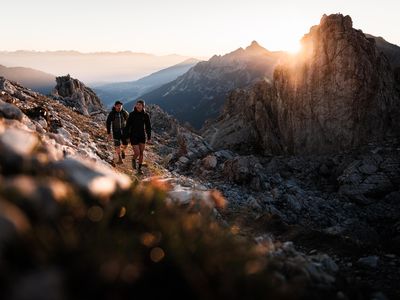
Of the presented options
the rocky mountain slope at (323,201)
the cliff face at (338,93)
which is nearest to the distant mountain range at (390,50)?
the cliff face at (338,93)

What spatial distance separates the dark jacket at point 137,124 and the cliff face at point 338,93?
75.6 ft

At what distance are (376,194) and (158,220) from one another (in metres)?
23.6

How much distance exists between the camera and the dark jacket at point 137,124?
51.2 feet

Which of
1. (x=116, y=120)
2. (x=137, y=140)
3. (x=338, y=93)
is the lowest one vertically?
(x=137, y=140)

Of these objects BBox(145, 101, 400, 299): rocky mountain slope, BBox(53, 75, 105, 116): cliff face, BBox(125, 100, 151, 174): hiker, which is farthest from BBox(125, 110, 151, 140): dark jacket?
BBox(53, 75, 105, 116): cliff face

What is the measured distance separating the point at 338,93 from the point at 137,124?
952 inches

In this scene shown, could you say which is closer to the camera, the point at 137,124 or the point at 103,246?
the point at 103,246

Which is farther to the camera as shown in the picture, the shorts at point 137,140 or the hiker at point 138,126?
the shorts at point 137,140

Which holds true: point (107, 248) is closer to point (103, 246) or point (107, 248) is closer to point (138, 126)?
point (103, 246)

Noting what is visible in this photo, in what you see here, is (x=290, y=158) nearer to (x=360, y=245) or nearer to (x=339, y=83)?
(x=339, y=83)

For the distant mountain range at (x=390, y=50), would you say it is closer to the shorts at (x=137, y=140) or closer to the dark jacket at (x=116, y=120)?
the dark jacket at (x=116, y=120)

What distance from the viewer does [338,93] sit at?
114 feet

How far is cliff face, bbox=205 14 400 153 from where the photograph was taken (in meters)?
34.2

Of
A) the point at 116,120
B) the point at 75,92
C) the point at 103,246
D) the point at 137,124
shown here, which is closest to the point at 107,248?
the point at 103,246
